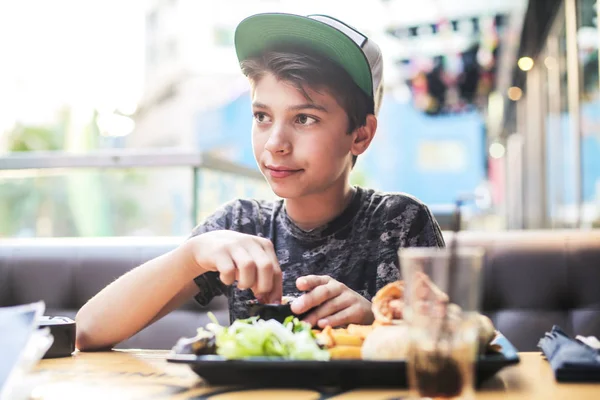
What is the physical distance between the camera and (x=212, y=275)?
5.03 ft

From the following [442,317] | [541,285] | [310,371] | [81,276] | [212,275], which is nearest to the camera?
[442,317]

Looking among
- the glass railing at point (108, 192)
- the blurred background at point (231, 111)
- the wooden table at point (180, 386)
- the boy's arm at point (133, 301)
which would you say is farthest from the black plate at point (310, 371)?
the glass railing at point (108, 192)

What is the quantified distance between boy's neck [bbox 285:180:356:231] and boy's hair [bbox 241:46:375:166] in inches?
6.7

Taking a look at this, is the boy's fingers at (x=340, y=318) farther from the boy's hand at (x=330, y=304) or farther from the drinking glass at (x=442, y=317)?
the drinking glass at (x=442, y=317)

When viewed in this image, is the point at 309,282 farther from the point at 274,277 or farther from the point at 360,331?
the point at 360,331

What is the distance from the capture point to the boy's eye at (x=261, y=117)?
1.39 metres

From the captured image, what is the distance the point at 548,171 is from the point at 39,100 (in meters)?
9.21

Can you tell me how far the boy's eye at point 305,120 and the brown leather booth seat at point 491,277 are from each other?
0.82 meters

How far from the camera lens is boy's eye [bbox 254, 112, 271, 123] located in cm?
139

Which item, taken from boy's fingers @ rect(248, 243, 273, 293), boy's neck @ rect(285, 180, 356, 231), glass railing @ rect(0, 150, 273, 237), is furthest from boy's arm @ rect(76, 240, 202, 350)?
glass railing @ rect(0, 150, 273, 237)

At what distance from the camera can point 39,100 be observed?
12172 millimetres

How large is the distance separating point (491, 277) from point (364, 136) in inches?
26.8

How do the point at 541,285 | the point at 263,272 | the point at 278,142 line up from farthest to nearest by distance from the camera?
the point at 541,285
the point at 278,142
the point at 263,272

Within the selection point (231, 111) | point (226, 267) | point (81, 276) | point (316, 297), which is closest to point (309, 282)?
point (316, 297)
